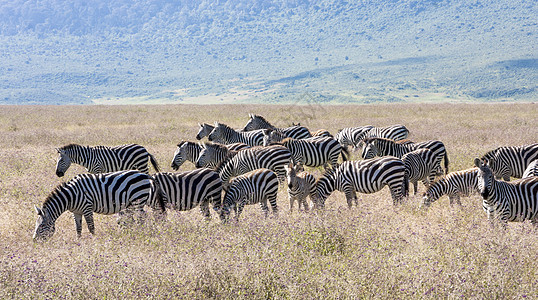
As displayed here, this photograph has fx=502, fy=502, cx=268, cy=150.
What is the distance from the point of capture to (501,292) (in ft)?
20.3

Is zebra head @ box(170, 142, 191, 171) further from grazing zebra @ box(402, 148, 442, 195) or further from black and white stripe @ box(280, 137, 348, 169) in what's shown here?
grazing zebra @ box(402, 148, 442, 195)

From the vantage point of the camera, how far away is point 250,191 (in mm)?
10336

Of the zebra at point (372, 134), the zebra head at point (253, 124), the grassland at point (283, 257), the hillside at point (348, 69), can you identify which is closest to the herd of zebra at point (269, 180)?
the grassland at point (283, 257)

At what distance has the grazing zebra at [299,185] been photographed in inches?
417

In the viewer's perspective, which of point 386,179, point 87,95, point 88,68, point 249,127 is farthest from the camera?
point 88,68

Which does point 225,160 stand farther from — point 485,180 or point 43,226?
point 485,180

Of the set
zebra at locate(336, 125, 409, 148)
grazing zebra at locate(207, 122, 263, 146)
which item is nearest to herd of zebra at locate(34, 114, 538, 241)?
grazing zebra at locate(207, 122, 263, 146)

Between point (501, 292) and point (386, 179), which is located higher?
point (386, 179)

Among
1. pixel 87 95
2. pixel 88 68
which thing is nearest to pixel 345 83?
pixel 87 95

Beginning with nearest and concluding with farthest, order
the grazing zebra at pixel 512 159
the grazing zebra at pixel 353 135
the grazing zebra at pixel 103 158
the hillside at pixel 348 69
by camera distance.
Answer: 1. the grazing zebra at pixel 512 159
2. the grazing zebra at pixel 103 158
3. the grazing zebra at pixel 353 135
4. the hillside at pixel 348 69

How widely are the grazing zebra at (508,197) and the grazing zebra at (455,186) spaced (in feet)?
5.60

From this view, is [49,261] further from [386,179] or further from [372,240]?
[386,179]

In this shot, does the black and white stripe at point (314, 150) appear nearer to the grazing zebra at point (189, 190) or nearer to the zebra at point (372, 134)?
the zebra at point (372, 134)

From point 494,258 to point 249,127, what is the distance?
1360cm
